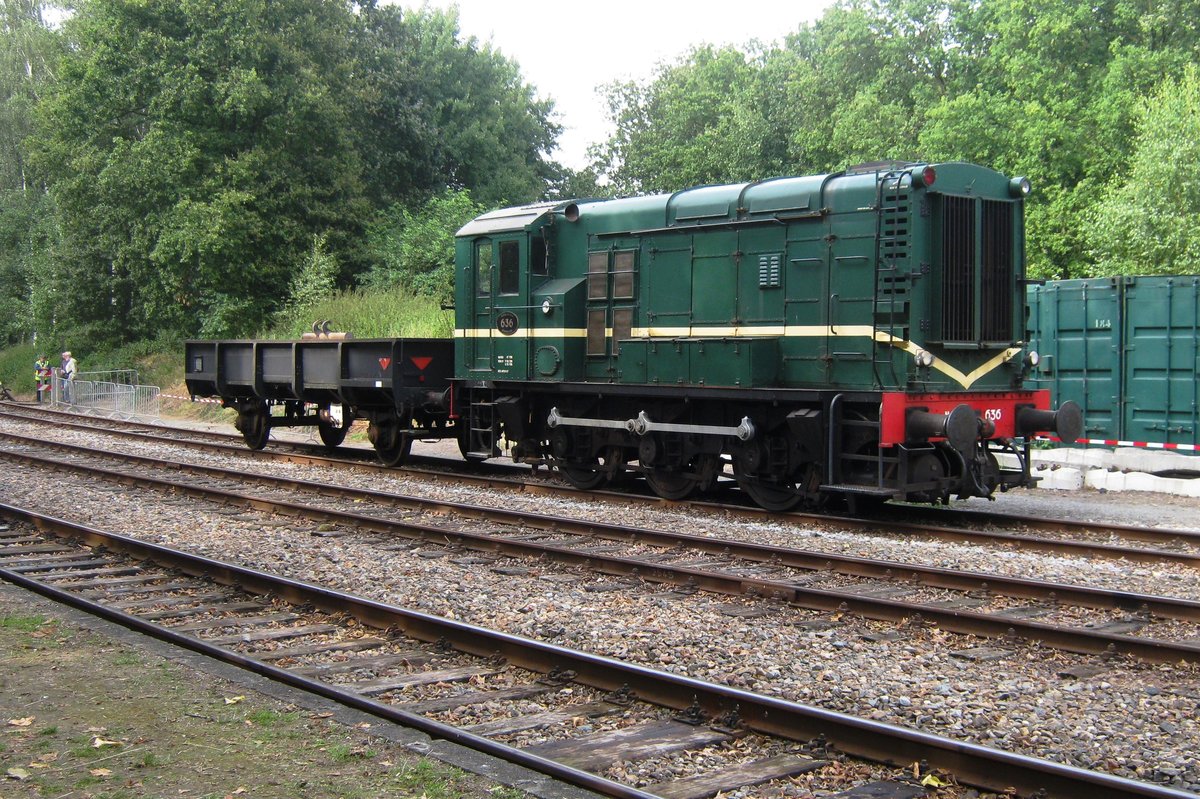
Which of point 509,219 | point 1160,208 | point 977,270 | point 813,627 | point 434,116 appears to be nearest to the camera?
point 813,627

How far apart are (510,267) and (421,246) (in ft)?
66.4

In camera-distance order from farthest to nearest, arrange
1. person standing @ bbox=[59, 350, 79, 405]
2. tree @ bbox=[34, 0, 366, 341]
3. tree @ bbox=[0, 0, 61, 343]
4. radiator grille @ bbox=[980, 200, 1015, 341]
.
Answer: tree @ bbox=[0, 0, 61, 343] → person standing @ bbox=[59, 350, 79, 405] → tree @ bbox=[34, 0, 366, 341] → radiator grille @ bbox=[980, 200, 1015, 341]

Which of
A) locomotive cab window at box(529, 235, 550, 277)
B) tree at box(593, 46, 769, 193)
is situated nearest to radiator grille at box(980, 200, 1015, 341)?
locomotive cab window at box(529, 235, 550, 277)

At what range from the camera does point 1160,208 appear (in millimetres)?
23234

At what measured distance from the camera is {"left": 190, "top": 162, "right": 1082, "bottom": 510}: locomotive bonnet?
11.3 meters

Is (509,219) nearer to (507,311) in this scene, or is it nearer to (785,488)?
(507,311)

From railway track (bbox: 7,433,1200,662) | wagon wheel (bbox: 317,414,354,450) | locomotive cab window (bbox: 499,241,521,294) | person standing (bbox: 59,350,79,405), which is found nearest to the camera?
railway track (bbox: 7,433,1200,662)

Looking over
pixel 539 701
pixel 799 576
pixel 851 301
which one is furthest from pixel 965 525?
pixel 539 701

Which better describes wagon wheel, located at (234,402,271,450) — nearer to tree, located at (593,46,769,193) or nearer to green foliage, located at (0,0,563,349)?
green foliage, located at (0,0,563,349)

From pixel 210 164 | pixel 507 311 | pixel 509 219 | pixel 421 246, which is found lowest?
pixel 507 311

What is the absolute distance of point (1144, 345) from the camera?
15977mm

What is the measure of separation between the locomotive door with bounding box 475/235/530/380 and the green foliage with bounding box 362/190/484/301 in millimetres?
15135

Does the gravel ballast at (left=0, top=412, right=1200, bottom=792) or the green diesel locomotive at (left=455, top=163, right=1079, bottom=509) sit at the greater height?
the green diesel locomotive at (left=455, top=163, right=1079, bottom=509)

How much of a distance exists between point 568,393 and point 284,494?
4.04 m
